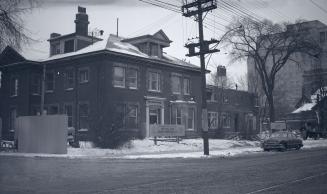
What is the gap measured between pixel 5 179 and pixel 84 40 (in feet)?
99.7

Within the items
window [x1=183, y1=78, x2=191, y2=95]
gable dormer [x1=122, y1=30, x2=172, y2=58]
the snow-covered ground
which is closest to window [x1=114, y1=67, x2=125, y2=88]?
gable dormer [x1=122, y1=30, x2=172, y2=58]

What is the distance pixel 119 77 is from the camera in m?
38.4

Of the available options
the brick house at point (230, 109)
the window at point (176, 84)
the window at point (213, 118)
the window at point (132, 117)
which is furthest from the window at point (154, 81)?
the window at point (213, 118)

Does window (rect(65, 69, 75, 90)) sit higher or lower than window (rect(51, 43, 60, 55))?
lower

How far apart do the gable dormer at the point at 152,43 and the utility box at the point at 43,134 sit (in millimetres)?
17248

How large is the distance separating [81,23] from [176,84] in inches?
451

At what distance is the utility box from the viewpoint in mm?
25594

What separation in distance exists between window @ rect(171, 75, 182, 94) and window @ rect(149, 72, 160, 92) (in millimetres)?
2232

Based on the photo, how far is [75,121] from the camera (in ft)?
126

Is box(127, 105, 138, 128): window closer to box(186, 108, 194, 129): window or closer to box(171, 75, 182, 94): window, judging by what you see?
box(171, 75, 182, 94): window

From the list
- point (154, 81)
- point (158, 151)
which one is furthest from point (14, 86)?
point (158, 151)

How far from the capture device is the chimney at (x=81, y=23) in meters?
41.9

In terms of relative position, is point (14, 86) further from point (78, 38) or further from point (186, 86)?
point (186, 86)

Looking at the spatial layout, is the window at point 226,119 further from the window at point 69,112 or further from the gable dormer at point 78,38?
the window at point 69,112
